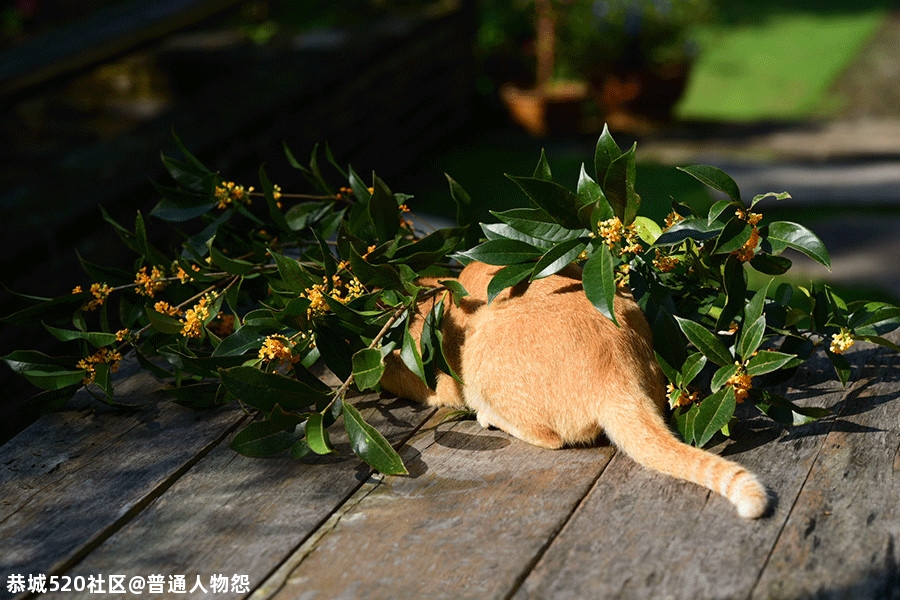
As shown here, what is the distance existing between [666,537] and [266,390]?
91cm

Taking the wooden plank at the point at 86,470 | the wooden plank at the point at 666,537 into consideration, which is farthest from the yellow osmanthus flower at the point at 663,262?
the wooden plank at the point at 86,470

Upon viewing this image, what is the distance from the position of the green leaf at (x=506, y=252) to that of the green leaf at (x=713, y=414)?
0.49 metres

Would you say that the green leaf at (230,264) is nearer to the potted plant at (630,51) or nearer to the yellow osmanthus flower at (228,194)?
the yellow osmanthus flower at (228,194)

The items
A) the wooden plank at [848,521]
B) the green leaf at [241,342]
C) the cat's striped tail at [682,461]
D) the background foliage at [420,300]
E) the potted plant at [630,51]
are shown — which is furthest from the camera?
the potted plant at [630,51]

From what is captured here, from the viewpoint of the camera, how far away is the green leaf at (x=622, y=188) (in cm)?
180

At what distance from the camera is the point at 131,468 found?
198cm

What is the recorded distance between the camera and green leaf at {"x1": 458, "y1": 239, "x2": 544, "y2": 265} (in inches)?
76.8

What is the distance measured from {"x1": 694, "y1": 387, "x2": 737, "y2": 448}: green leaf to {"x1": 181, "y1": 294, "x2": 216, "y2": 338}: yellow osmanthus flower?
1225mm

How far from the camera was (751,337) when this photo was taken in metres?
1.86

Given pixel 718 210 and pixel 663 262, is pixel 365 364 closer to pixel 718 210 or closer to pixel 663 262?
pixel 663 262

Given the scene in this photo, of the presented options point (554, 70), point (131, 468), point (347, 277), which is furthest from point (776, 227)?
point (554, 70)

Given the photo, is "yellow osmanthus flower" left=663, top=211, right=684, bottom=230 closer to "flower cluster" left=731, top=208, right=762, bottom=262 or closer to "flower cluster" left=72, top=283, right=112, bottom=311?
"flower cluster" left=731, top=208, right=762, bottom=262

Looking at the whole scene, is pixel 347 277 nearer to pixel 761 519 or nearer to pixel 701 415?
pixel 701 415

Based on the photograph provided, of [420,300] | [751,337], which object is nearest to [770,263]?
[751,337]
